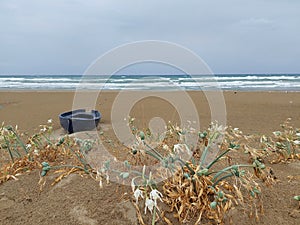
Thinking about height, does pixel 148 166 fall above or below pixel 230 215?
above

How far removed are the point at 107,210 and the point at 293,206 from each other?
137 cm

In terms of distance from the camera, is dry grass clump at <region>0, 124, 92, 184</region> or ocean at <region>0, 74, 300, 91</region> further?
ocean at <region>0, 74, 300, 91</region>

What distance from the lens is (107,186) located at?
2.18m

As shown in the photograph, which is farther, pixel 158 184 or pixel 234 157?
pixel 234 157

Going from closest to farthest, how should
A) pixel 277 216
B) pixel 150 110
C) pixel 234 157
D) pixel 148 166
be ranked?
pixel 277 216 → pixel 148 166 → pixel 234 157 → pixel 150 110

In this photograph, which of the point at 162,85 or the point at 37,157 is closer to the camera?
the point at 37,157

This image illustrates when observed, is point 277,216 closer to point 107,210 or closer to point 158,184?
point 158,184

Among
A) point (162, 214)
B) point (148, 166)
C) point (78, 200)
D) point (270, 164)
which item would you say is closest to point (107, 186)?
point (78, 200)

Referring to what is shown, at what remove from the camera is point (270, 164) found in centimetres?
306

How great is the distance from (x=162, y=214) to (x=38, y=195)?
1070 millimetres

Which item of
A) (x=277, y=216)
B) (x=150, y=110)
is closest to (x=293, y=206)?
(x=277, y=216)

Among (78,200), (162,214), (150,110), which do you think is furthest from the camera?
(150,110)

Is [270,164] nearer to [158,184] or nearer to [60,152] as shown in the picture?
[158,184]

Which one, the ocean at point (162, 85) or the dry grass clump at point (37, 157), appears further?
the ocean at point (162, 85)
